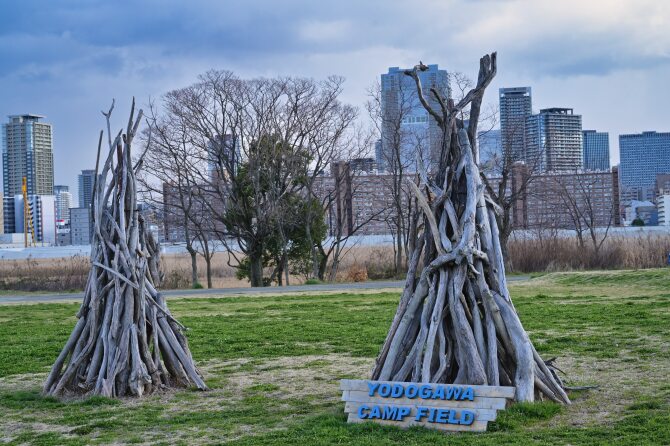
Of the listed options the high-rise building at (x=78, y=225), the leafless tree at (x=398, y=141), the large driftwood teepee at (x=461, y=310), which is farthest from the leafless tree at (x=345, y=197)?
the high-rise building at (x=78, y=225)

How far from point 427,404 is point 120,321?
4380 mm

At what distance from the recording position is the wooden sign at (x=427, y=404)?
334 inches

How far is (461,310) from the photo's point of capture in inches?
367

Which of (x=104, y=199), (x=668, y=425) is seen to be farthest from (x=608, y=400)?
(x=104, y=199)

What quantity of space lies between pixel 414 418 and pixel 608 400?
2.24 metres

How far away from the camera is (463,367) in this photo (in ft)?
30.0

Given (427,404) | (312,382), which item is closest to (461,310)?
(427,404)

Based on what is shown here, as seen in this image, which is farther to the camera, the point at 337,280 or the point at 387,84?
the point at 387,84

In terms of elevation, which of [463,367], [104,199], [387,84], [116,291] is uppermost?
[387,84]

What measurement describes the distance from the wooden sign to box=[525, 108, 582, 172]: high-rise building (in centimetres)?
3513

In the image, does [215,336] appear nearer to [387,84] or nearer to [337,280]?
[337,280]

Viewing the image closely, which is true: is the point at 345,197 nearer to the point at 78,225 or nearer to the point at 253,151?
the point at 253,151

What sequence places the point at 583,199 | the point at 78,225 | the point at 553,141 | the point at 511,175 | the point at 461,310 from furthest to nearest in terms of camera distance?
1. the point at 78,225
2. the point at 553,141
3. the point at 583,199
4. the point at 511,175
5. the point at 461,310

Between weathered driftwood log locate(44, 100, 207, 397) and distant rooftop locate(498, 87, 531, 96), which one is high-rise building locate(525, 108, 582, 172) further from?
weathered driftwood log locate(44, 100, 207, 397)
